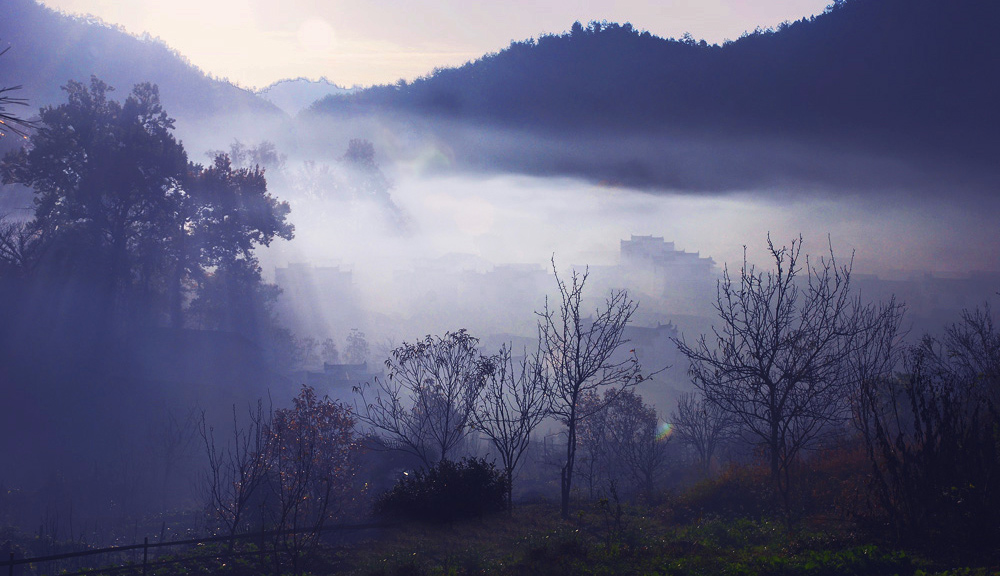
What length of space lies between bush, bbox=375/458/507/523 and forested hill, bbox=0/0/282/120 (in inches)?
3047

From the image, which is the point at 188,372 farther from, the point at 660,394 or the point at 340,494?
the point at 660,394

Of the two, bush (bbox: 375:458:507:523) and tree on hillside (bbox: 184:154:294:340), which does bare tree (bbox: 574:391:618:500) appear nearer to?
bush (bbox: 375:458:507:523)

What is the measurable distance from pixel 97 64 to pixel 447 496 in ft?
314

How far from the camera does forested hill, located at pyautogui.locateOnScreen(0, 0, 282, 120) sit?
256 ft

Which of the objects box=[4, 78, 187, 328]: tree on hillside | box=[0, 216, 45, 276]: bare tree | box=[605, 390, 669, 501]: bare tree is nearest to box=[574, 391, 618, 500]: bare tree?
box=[605, 390, 669, 501]: bare tree

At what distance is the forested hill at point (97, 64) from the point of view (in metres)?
78.0

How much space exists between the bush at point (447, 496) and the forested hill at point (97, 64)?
7739cm

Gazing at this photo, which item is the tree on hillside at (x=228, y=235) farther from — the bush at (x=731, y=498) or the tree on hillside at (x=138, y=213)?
the bush at (x=731, y=498)

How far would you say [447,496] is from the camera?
14.2 metres

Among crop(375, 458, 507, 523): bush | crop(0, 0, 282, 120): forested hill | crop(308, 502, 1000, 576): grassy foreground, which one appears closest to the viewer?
crop(308, 502, 1000, 576): grassy foreground

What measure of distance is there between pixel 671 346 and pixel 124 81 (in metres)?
79.9

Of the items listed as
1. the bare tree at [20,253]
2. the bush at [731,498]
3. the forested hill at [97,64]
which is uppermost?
the forested hill at [97,64]

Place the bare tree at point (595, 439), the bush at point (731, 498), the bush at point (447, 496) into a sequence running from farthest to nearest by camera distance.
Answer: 1. the bare tree at point (595, 439)
2. the bush at point (731, 498)
3. the bush at point (447, 496)

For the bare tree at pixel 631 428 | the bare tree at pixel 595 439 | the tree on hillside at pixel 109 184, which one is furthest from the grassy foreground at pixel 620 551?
the tree on hillside at pixel 109 184
